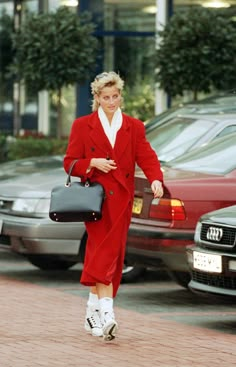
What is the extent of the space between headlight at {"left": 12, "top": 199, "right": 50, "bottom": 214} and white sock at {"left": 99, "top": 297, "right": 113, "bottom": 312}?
Answer: 3.66 m

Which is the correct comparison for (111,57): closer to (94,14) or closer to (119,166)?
(94,14)

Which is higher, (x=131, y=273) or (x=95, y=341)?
(x=95, y=341)

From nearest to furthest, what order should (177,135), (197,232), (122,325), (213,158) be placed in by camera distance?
(197,232) → (122,325) → (213,158) → (177,135)

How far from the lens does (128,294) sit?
498 inches

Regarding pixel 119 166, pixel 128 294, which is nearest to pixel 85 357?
pixel 119 166

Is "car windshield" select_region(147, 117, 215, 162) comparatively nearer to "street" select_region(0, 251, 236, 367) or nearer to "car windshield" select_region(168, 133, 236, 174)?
"car windshield" select_region(168, 133, 236, 174)

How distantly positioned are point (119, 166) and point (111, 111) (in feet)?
1.30

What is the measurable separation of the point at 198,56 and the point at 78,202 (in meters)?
10.9

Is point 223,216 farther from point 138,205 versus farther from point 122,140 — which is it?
point 138,205

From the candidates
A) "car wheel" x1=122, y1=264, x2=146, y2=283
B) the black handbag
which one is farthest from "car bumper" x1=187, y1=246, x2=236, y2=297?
"car wheel" x1=122, y1=264, x2=146, y2=283

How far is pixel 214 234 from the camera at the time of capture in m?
10.2

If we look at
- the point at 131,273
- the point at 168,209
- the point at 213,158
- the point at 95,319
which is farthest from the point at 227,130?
the point at 95,319

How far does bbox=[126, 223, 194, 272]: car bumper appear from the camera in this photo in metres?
11.4

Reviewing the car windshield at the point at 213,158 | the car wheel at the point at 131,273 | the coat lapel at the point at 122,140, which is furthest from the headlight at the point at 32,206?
the coat lapel at the point at 122,140
